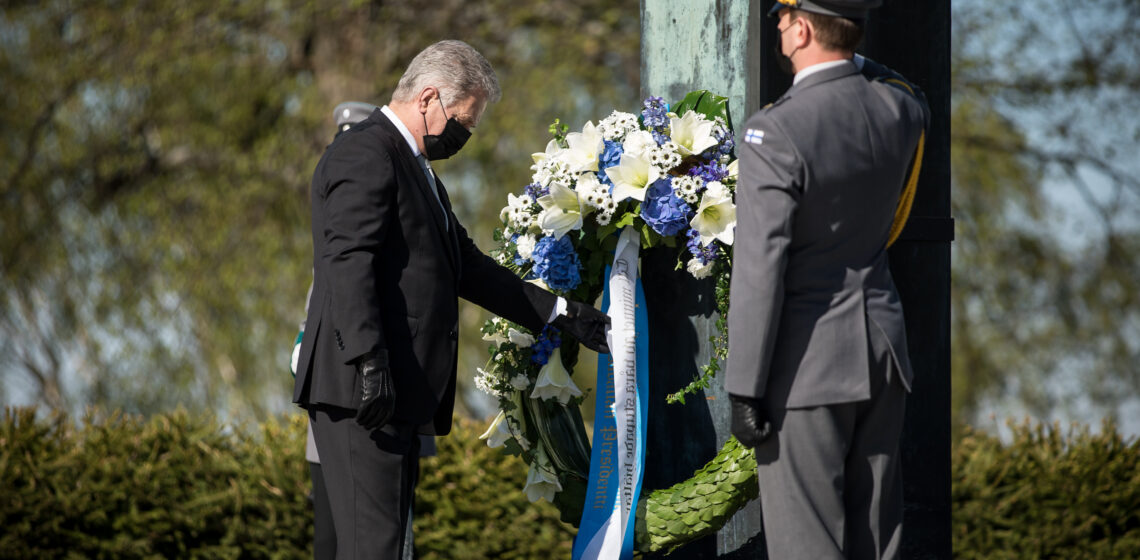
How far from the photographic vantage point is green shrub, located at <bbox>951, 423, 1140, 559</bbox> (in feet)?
14.9

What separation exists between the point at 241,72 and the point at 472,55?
5.25 m

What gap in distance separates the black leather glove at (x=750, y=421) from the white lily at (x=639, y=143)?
3.13ft

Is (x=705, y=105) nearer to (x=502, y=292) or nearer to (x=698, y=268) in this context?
(x=698, y=268)

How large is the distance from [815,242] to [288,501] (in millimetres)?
3017

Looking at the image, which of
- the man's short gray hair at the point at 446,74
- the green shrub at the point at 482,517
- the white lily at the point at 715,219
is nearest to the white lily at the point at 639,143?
the white lily at the point at 715,219

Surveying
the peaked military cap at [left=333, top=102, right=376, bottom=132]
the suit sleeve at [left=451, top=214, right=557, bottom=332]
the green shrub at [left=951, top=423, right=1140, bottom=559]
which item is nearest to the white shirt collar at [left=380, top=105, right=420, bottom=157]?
the suit sleeve at [left=451, top=214, right=557, bottom=332]

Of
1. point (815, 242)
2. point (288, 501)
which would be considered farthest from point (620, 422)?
point (288, 501)

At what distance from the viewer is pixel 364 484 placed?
8.73 ft

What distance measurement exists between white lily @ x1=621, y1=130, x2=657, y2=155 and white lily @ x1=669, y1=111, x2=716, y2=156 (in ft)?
0.24

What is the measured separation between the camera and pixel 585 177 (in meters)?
3.16

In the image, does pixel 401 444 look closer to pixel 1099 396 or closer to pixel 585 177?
pixel 585 177

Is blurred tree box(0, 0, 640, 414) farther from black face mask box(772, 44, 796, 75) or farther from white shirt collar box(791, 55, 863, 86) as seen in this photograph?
white shirt collar box(791, 55, 863, 86)

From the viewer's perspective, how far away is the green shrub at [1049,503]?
454cm

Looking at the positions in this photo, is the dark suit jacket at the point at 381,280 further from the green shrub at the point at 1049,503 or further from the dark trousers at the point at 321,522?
the green shrub at the point at 1049,503
